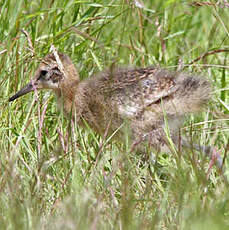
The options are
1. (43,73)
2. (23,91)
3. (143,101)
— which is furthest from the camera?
(43,73)

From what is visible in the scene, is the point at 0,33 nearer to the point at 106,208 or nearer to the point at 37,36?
the point at 37,36

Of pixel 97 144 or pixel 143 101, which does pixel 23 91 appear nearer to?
pixel 97 144

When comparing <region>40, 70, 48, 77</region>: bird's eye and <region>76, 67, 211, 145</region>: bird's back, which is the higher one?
<region>40, 70, 48, 77</region>: bird's eye

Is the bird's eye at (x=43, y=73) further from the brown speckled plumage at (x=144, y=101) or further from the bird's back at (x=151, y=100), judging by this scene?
the bird's back at (x=151, y=100)

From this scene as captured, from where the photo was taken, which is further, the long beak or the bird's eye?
the bird's eye

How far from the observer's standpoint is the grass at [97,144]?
99.9 inches

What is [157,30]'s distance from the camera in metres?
4.61

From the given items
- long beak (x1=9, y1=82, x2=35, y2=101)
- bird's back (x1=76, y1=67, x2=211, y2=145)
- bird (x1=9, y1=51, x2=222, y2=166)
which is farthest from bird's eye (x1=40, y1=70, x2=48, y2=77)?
bird's back (x1=76, y1=67, x2=211, y2=145)

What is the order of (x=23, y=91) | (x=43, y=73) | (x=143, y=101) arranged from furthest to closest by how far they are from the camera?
(x=43, y=73) → (x=23, y=91) → (x=143, y=101)

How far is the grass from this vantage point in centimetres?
254

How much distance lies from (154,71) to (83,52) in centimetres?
69

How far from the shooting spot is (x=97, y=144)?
12.3 ft

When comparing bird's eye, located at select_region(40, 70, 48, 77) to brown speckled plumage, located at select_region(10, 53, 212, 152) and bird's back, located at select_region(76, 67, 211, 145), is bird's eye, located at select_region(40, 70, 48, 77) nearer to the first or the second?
brown speckled plumage, located at select_region(10, 53, 212, 152)

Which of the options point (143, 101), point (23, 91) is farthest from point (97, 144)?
point (23, 91)
